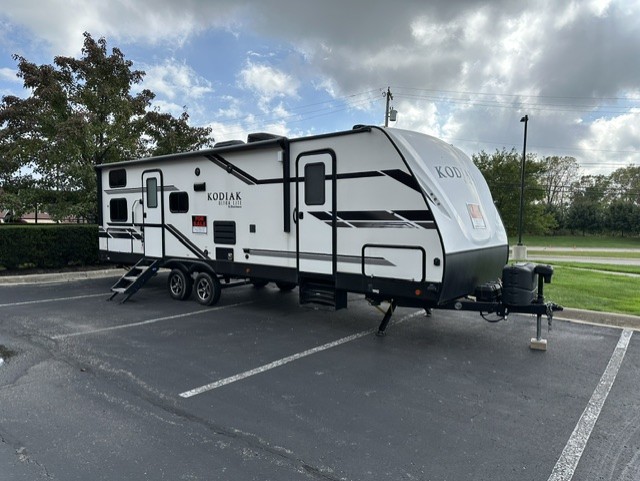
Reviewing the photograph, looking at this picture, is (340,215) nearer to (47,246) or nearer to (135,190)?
(135,190)

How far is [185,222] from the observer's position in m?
8.74

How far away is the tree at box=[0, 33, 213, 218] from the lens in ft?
44.1

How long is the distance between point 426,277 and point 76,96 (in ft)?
44.6

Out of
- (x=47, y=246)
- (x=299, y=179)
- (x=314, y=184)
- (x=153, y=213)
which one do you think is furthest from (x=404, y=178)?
(x=47, y=246)

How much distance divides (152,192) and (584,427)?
8.40m

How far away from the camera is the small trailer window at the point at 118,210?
33.1 feet

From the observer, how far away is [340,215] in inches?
249

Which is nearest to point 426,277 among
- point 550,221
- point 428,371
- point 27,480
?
point 428,371

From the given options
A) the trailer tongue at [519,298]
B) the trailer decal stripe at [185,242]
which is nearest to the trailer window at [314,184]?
→ the trailer tongue at [519,298]

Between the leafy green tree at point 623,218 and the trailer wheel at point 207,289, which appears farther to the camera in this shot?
the leafy green tree at point 623,218

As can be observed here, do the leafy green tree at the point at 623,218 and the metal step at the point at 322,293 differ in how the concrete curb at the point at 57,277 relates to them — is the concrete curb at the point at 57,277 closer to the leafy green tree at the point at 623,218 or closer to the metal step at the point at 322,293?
the metal step at the point at 322,293

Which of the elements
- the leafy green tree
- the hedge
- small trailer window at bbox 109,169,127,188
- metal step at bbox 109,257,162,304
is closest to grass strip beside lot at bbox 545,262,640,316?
metal step at bbox 109,257,162,304

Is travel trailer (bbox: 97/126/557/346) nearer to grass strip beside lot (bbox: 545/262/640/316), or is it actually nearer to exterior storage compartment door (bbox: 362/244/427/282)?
exterior storage compartment door (bbox: 362/244/427/282)

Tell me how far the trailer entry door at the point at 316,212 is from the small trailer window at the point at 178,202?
2884 millimetres
